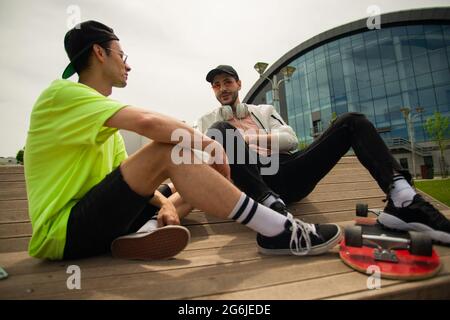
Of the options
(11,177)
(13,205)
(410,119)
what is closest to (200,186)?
(13,205)

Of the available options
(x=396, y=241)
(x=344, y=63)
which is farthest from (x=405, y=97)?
(x=396, y=241)

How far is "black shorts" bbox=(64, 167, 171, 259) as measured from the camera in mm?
1363

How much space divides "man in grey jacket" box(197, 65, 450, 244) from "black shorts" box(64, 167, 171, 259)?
86 cm

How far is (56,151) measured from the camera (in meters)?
1.45

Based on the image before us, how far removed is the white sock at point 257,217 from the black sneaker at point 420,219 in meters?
0.87

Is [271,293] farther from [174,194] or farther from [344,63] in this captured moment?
[344,63]

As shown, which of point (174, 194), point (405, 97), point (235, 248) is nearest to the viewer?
point (235, 248)

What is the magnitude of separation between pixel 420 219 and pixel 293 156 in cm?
109

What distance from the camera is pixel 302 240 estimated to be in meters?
1.47

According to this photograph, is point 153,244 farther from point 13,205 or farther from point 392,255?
point 13,205

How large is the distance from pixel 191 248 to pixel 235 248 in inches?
13.1

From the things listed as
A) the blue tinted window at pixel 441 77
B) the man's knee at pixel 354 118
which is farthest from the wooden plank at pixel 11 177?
the blue tinted window at pixel 441 77

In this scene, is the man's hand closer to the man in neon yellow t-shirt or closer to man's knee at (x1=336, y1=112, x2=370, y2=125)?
the man in neon yellow t-shirt

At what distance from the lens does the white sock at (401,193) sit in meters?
1.65
